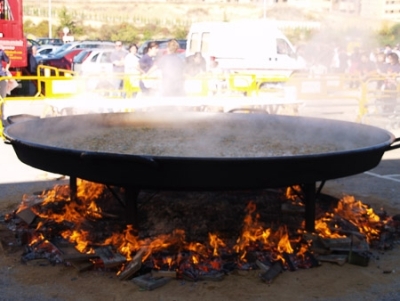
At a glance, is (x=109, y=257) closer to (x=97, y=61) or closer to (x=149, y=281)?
(x=149, y=281)

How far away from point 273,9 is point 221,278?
635 centimetres

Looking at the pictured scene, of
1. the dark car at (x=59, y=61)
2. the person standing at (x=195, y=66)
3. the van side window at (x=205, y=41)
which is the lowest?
the dark car at (x=59, y=61)

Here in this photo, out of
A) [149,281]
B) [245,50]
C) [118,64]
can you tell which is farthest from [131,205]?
[245,50]

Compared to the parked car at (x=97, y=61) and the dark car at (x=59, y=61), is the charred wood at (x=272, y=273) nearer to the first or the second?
the parked car at (x=97, y=61)

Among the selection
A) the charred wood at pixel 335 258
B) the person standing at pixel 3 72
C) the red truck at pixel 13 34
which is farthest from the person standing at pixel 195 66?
the charred wood at pixel 335 258

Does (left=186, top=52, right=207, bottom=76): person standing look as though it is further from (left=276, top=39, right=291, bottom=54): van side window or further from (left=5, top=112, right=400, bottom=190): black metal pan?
(left=5, top=112, right=400, bottom=190): black metal pan

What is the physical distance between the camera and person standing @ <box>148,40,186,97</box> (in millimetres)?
10609

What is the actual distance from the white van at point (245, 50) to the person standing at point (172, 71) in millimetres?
5250

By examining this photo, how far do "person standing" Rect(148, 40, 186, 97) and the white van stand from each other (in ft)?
17.2

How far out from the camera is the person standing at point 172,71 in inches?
418

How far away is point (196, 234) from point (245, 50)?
13653mm

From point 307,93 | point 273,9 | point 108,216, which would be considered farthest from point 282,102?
point 108,216

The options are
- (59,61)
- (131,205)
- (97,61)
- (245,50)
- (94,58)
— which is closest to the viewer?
(131,205)

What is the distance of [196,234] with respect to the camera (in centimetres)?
496
